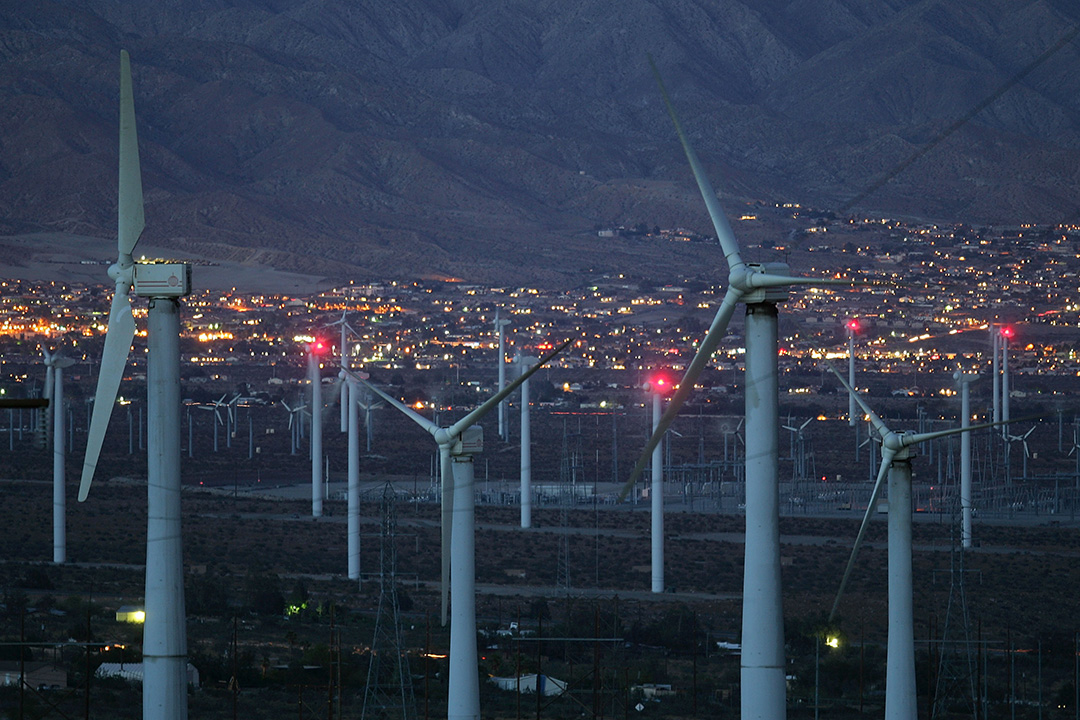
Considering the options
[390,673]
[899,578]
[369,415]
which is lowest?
[390,673]

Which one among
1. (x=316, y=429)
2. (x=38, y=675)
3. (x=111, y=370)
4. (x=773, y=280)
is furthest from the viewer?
(x=316, y=429)

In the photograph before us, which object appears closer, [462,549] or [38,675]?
[462,549]

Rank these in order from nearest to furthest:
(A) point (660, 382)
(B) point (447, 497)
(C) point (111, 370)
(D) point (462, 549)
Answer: (C) point (111, 370) < (D) point (462, 549) < (B) point (447, 497) < (A) point (660, 382)

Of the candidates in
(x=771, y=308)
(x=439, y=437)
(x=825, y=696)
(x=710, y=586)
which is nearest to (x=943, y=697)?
(x=825, y=696)

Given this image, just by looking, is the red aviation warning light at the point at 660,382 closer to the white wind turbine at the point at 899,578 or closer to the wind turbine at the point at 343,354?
the wind turbine at the point at 343,354

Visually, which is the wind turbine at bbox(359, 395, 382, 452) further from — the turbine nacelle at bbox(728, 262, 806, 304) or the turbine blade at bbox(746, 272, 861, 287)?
the turbine blade at bbox(746, 272, 861, 287)

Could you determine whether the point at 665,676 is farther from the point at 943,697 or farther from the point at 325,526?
the point at 325,526

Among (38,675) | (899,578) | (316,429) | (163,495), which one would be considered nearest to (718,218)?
(899,578)

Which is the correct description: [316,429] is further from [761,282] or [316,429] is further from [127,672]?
[761,282]
